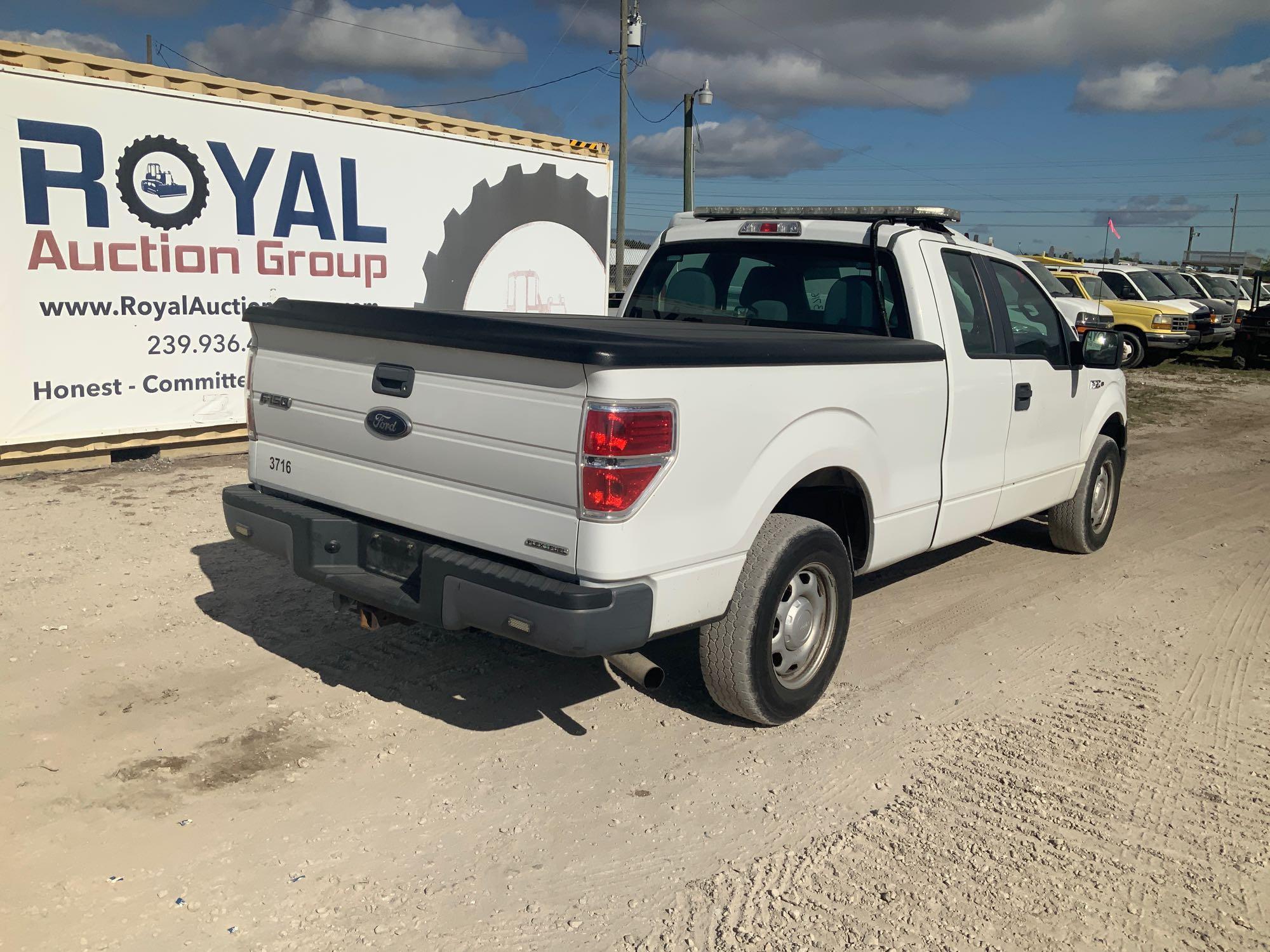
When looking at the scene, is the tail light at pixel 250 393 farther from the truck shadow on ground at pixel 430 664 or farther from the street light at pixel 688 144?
the street light at pixel 688 144

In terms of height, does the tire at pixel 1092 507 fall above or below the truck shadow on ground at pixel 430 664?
above

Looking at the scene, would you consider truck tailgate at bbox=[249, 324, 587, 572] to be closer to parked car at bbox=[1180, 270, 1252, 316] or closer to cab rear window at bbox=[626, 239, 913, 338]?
cab rear window at bbox=[626, 239, 913, 338]

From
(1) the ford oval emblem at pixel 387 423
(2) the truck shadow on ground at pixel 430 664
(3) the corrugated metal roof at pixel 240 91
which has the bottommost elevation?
(2) the truck shadow on ground at pixel 430 664

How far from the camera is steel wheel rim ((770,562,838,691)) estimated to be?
4254 mm

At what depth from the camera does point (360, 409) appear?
4004mm

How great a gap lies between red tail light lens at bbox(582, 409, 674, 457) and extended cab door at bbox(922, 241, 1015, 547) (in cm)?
224

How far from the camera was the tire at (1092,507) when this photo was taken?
6.92 meters

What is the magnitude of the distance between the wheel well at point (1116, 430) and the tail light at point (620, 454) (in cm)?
478

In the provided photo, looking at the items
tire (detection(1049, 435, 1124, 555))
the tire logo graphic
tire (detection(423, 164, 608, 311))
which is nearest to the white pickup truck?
tire (detection(1049, 435, 1124, 555))

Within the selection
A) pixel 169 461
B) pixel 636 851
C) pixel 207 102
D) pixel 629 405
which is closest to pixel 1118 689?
pixel 636 851

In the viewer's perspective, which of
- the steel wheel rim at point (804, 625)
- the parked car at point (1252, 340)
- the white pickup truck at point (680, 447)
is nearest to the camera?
the white pickup truck at point (680, 447)

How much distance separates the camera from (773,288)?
18.1 feet

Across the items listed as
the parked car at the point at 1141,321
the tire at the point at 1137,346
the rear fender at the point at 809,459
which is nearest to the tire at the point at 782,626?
the rear fender at the point at 809,459

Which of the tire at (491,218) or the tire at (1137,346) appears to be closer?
the tire at (491,218)
